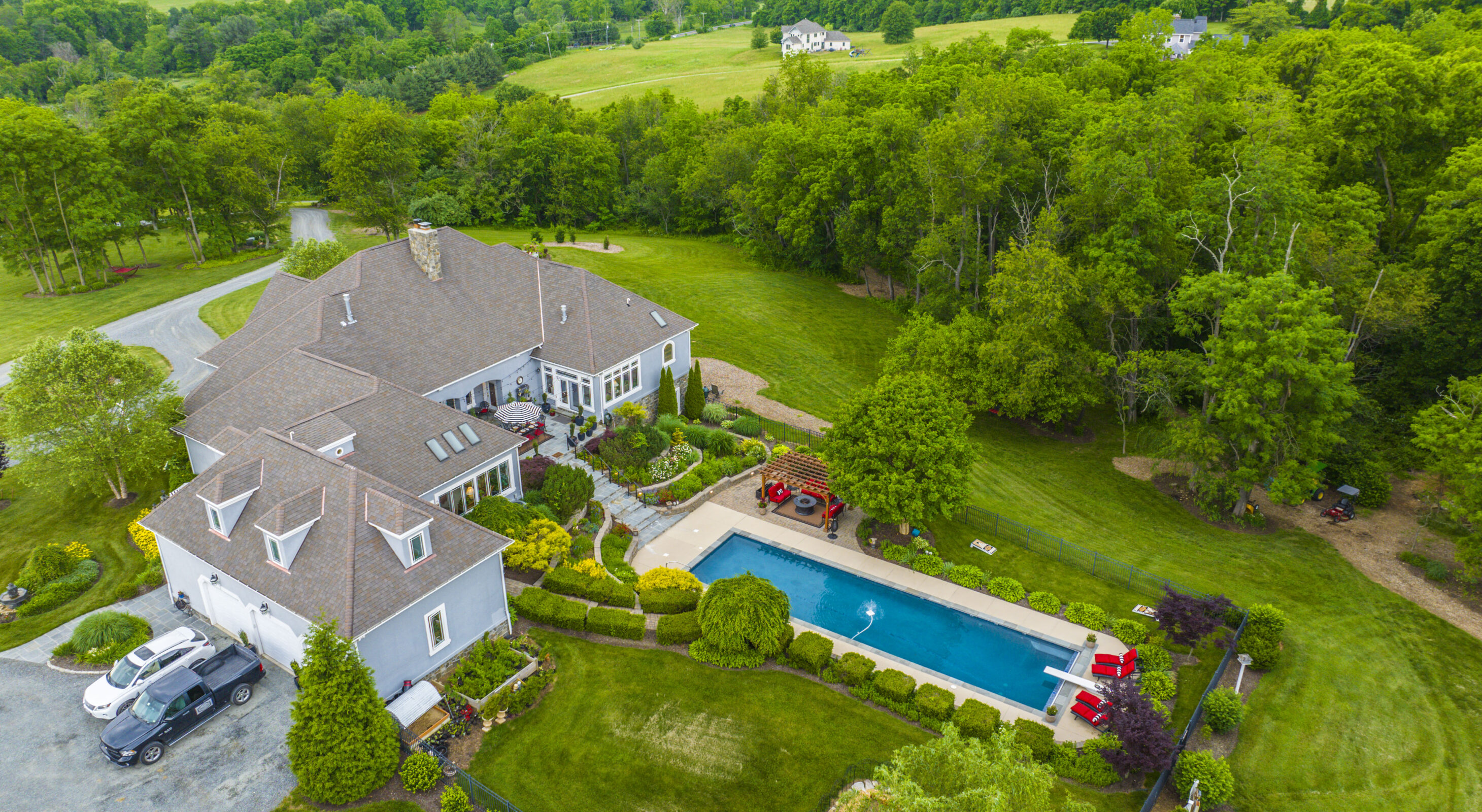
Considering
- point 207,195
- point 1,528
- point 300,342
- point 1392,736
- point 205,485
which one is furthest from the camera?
point 207,195

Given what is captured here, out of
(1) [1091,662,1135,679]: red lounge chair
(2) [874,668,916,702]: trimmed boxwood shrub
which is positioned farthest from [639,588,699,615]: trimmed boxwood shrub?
(1) [1091,662,1135,679]: red lounge chair

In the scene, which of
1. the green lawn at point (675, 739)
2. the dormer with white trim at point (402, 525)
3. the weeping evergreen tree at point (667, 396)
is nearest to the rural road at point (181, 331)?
the weeping evergreen tree at point (667, 396)

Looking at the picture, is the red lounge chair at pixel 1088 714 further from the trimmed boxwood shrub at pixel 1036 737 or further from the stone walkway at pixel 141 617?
the stone walkway at pixel 141 617

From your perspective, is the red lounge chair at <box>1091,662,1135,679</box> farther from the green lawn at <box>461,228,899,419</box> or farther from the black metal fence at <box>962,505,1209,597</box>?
the green lawn at <box>461,228,899,419</box>

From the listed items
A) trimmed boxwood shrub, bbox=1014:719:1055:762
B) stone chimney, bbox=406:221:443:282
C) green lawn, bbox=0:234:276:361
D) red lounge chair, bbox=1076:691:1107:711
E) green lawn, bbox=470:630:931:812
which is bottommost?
green lawn, bbox=470:630:931:812

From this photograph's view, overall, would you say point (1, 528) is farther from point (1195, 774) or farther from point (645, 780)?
point (1195, 774)

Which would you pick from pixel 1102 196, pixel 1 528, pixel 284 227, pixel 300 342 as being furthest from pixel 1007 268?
pixel 284 227
